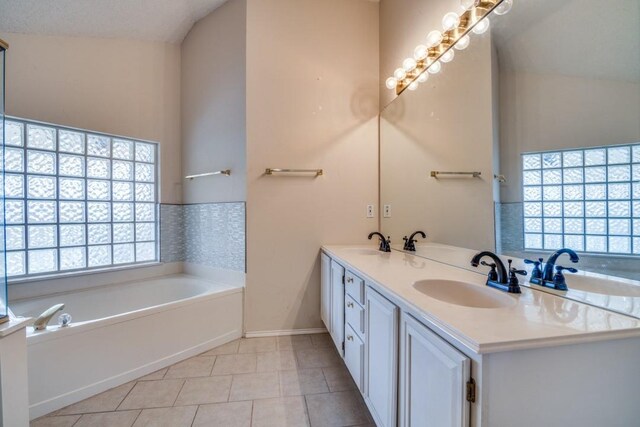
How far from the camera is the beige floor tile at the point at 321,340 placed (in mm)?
2271

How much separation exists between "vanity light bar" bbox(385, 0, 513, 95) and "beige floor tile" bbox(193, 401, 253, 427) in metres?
2.33

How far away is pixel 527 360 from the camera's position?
686mm

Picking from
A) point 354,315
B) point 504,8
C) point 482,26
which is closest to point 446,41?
point 482,26

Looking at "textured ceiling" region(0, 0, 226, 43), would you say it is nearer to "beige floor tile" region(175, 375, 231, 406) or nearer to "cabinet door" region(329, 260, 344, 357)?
"cabinet door" region(329, 260, 344, 357)

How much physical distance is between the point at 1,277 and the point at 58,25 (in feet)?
7.76

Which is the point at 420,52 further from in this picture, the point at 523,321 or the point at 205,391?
the point at 205,391

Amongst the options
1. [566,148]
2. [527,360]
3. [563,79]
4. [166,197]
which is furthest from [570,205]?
[166,197]

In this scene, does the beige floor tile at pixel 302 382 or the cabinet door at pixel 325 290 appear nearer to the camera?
the beige floor tile at pixel 302 382

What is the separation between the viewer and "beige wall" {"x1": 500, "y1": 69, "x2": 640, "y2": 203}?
819 mm

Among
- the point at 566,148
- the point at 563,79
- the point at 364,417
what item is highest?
the point at 563,79

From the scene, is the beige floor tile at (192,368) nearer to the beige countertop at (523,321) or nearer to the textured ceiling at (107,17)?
the beige countertop at (523,321)

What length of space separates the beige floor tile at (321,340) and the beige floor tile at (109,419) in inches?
49.5

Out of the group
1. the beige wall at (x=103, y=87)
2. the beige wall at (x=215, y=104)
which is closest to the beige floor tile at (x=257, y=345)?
the beige wall at (x=215, y=104)

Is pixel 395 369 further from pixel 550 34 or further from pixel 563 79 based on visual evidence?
pixel 550 34
